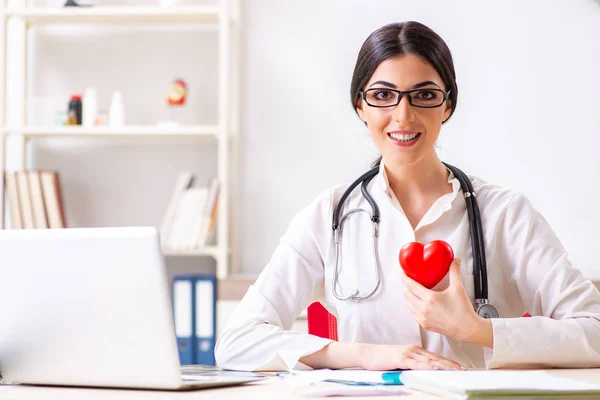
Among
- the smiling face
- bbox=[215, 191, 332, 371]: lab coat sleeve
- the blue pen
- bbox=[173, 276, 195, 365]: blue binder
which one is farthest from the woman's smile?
bbox=[173, 276, 195, 365]: blue binder

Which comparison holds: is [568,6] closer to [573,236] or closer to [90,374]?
[573,236]

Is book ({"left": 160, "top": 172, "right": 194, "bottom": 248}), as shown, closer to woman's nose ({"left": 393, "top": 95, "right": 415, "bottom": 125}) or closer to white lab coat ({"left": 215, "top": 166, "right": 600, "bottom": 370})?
white lab coat ({"left": 215, "top": 166, "right": 600, "bottom": 370})

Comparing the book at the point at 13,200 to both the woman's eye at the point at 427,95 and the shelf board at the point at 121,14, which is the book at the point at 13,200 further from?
the woman's eye at the point at 427,95

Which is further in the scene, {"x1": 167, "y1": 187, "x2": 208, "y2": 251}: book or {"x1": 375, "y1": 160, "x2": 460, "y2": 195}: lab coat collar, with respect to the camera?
{"x1": 167, "y1": 187, "x2": 208, "y2": 251}: book

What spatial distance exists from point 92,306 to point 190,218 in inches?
79.0

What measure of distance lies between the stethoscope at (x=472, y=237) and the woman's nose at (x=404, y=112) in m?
0.21

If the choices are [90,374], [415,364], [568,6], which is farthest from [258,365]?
[568,6]

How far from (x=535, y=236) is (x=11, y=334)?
1043mm

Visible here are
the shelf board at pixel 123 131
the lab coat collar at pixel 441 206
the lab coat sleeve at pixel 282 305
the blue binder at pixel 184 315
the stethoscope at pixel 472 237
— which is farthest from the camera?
the shelf board at pixel 123 131

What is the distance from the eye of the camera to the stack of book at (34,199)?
3023 mm

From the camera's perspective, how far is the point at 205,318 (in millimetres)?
2676

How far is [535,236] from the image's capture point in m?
1.58

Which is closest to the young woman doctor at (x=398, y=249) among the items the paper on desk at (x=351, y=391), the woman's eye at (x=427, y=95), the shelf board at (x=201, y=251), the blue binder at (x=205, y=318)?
the woman's eye at (x=427, y=95)

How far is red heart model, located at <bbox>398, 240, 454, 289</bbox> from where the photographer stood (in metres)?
1.38
